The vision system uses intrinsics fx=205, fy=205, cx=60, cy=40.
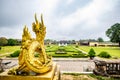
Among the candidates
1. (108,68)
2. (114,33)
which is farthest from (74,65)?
(114,33)

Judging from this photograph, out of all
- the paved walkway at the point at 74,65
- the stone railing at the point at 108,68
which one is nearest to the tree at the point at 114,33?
the paved walkway at the point at 74,65

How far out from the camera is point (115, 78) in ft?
45.2

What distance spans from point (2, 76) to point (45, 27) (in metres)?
2.80

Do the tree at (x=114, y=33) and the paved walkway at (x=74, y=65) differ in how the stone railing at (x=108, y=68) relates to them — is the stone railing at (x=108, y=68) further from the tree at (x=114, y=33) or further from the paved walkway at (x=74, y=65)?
the tree at (x=114, y=33)

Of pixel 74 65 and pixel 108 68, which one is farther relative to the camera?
pixel 74 65

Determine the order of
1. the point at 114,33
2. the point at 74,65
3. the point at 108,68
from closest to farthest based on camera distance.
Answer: the point at 108,68 < the point at 74,65 < the point at 114,33

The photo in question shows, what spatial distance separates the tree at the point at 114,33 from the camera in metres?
61.1

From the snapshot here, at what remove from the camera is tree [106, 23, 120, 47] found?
6115cm

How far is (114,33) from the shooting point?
63.6m

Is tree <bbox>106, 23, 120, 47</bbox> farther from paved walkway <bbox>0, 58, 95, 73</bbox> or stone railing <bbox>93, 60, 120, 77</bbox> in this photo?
stone railing <bbox>93, 60, 120, 77</bbox>

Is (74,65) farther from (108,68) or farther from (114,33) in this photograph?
(114,33)

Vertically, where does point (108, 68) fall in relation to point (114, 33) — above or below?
below

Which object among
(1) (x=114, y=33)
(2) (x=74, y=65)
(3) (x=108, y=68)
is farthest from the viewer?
(1) (x=114, y=33)

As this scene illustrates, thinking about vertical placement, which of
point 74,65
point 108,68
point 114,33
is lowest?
point 74,65
